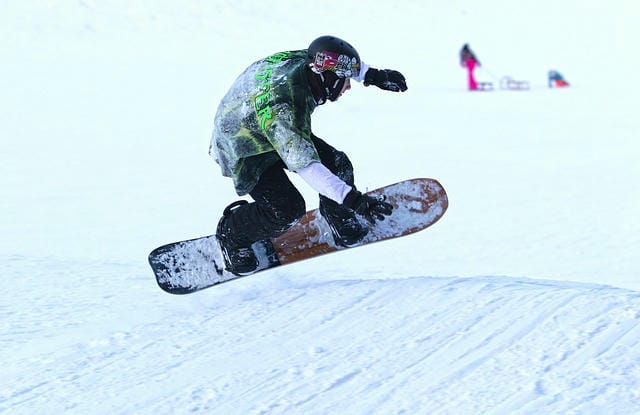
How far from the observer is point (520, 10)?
34.9 m

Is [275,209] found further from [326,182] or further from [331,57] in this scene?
[331,57]

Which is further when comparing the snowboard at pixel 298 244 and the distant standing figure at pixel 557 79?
the distant standing figure at pixel 557 79

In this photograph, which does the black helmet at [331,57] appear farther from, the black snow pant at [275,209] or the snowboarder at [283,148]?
the black snow pant at [275,209]

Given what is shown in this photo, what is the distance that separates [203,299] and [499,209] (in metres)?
4.33

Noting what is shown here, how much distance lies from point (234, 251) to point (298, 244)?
0.48m

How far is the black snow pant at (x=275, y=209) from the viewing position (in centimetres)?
451

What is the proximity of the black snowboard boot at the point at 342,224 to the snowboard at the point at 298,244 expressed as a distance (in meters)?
0.06

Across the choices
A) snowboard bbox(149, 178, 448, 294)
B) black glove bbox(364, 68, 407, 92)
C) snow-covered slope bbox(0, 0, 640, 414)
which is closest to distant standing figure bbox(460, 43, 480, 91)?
snow-covered slope bbox(0, 0, 640, 414)

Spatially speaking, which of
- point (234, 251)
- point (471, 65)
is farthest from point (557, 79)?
point (234, 251)

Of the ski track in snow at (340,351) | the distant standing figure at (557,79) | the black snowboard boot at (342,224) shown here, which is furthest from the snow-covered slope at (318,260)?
the distant standing figure at (557,79)

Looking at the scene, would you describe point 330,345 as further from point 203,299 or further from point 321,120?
point 321,120

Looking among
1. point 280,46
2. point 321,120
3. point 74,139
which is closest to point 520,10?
point 280,46

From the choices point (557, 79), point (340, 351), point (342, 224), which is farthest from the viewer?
point (557, 79)

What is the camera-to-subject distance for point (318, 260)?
634 centimetres
